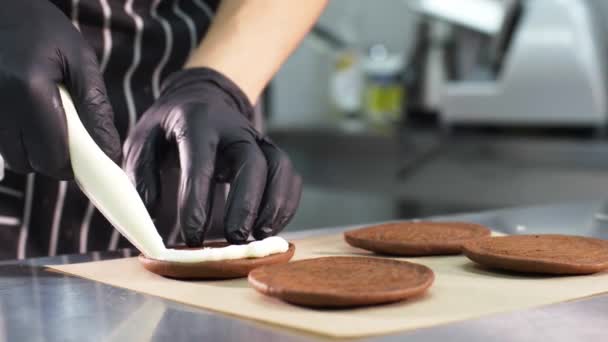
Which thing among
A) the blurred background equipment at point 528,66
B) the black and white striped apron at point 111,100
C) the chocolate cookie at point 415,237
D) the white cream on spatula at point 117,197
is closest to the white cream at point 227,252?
the white cream on spatula at point 117,197

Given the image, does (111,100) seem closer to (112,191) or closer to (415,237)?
(112,191)

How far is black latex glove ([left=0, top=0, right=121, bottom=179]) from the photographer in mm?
871

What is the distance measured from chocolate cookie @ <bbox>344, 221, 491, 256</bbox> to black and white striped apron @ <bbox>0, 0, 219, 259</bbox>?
1.29 ft

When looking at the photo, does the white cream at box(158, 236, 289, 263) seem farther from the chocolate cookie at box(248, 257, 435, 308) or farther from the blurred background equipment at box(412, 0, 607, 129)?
the blurred background equipment at box(412, 0, 607, 129)

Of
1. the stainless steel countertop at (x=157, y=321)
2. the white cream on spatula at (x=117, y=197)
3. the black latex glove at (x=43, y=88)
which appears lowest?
the stainless steel countertop at (x=157, y=321)

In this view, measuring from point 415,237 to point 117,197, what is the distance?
0.35m

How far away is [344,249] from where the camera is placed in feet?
3.36

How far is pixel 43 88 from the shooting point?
88 centimetres

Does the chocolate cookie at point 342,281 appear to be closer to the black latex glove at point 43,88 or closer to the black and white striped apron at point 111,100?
the black latex glove at point 43,88

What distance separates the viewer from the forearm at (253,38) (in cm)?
128

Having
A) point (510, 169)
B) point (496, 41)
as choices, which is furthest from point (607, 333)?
point (496, 41)

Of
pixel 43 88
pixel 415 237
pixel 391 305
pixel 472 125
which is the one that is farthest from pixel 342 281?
pixel 472 125

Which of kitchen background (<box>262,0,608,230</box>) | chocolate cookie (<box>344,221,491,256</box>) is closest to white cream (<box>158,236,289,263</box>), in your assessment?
chocolate cookie (<box>344,221,491,256</box>)

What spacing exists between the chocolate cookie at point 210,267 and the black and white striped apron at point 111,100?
417mm
